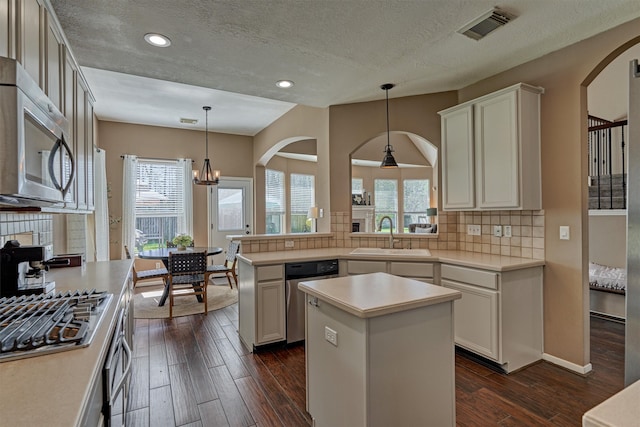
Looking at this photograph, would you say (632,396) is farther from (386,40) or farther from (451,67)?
(451,67)

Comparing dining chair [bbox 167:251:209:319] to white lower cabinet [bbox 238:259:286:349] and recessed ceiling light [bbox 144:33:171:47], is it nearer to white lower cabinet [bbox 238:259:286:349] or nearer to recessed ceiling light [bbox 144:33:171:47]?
white lower cabinet [bbox 238:259:286:349]

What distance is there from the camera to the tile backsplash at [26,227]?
6.92 ft

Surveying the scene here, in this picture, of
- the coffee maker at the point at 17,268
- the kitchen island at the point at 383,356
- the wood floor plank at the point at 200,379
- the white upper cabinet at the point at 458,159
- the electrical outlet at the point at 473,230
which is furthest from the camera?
the electrical outlet at the point at 473,230

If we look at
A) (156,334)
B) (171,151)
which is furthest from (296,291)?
(171,151)

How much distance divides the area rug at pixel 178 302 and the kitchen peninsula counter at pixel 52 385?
3.28 metres

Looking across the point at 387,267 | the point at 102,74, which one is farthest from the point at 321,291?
the point at 102,74

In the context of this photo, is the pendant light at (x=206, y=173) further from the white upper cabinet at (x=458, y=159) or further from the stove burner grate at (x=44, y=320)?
the stove burner grate at (x=44, y=320)

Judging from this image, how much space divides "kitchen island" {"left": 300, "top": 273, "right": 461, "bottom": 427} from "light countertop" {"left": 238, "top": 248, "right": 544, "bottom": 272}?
3.67 ft

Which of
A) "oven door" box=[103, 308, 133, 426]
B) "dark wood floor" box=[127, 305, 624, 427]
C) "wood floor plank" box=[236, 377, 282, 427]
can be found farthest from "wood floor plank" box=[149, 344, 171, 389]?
"oven door" box=[103, 308, 133, 426]

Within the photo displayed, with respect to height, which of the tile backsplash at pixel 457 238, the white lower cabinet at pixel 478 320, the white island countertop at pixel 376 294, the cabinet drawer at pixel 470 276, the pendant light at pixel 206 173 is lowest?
the white lower cabinet at pixel 478 320

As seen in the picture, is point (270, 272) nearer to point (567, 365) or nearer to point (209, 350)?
point (209, 350)

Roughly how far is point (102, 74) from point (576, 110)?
4.79 meters

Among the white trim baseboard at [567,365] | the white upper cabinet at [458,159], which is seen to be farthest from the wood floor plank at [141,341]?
the white trim baseboard at [567,365]

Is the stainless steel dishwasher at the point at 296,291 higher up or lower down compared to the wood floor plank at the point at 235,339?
higher up
